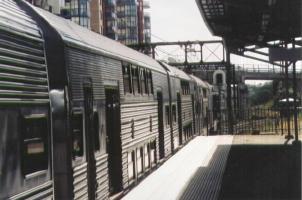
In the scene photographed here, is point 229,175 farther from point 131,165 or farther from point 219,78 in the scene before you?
point 219,78

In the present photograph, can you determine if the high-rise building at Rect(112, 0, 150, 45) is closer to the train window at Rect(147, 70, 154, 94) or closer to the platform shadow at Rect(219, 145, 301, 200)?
the platform shadow at Rect(219, 145, 301, 200)

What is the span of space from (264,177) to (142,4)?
11326cm

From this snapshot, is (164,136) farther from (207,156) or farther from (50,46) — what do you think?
(50,46)

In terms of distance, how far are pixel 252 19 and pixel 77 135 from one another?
42.5 ft

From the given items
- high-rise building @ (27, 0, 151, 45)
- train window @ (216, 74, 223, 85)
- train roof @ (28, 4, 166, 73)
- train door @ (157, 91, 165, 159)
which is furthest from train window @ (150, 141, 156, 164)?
high-rise building @ (27, 0, 151, 45)

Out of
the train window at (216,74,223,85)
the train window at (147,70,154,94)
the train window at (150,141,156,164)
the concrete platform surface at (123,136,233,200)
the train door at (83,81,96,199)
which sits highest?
the train window at (216,74,223,85)

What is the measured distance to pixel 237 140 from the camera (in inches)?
776

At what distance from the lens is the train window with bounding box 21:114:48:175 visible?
18.0ft

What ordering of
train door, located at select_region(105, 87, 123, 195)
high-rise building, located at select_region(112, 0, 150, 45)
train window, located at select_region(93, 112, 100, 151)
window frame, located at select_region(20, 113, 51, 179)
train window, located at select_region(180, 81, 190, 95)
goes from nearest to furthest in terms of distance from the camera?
window frame, located at select_region(20, 113, 51, 179) < train window, located at select_region(93, 112, 100, 151) < train door, located at select_region(105, 87, 123, 195) < train window, located at select_region(180, 81, 190, 95) < high-rise building, located at select_region(112, 0, 150, 45)

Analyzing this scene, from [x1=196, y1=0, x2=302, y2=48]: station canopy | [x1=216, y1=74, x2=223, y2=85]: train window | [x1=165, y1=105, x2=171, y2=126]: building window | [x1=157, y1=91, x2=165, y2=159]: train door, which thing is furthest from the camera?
[x1=216, y1=74, x2=223, y2=85]: train window

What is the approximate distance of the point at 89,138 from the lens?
7.70 metres

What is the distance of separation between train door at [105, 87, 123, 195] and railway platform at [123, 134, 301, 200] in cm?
40

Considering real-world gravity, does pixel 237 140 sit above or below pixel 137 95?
below

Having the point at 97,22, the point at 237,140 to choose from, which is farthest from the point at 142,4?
the point at 237,140
